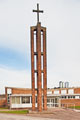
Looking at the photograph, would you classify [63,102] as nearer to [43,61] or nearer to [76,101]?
[76,101]

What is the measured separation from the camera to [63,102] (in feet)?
172

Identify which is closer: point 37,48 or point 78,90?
point 37,48

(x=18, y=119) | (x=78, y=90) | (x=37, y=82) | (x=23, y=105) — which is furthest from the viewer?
(x=78, y=90)

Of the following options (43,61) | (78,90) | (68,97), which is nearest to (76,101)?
(68,97)

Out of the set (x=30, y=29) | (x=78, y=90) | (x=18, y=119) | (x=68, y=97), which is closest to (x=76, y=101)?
(x=68, y=97)

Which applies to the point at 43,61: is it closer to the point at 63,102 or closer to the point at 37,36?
the point at 37,36

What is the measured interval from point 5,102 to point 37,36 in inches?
999

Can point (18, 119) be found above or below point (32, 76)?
below

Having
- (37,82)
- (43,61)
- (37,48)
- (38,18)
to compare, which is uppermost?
(38,18)

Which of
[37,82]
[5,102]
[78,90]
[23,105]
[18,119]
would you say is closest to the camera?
[18,119]

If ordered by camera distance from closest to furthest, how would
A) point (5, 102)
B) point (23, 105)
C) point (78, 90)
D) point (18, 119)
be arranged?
point (18, 119)
point (23, 105)
point (5, 102)
point (78, 90)

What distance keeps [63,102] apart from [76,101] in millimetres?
3399

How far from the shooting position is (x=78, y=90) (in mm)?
62406

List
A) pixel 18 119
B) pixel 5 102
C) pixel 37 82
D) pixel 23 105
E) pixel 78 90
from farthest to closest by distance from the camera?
1. pixel 78 90
2. pixel 5 102
3. pixel 23 105
4. pixel 37 82
5. pixel 18 119
